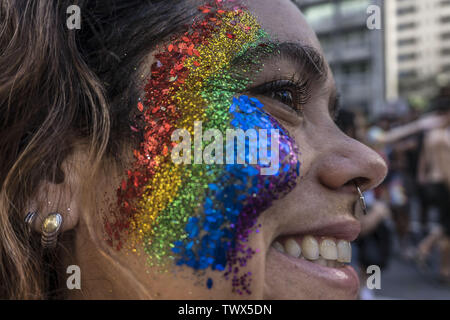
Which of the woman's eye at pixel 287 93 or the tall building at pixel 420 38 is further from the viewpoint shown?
Answer: the tall building at pixel 420 38

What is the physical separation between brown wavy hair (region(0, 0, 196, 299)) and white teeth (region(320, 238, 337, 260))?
0.66 metres

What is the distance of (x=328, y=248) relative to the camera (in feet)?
3.89

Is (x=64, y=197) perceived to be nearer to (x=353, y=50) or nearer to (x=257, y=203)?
(x=257, y=203)

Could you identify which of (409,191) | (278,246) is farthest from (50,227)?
(409,191)

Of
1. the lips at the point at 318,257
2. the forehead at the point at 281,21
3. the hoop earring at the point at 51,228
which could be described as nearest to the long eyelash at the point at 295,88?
the forehead at the point at 281,21

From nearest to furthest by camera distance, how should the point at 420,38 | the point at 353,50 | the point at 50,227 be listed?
the point at 50,227 < the point at 353,50 < the point at 420,38

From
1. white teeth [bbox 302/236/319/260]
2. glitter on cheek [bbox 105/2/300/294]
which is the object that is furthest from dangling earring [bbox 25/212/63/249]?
white teeth [bbox 302/236/319/260]

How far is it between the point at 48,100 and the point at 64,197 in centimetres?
29

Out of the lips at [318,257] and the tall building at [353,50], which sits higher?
the tall building at [353,50]

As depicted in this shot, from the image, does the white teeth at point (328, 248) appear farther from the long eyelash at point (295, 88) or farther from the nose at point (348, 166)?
the long eyelash at point (295, 88)

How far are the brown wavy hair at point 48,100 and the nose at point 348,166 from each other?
572 mm

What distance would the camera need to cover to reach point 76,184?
1135 millimetres

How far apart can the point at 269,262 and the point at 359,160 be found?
1.39 ft

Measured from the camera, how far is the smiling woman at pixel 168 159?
994mm
